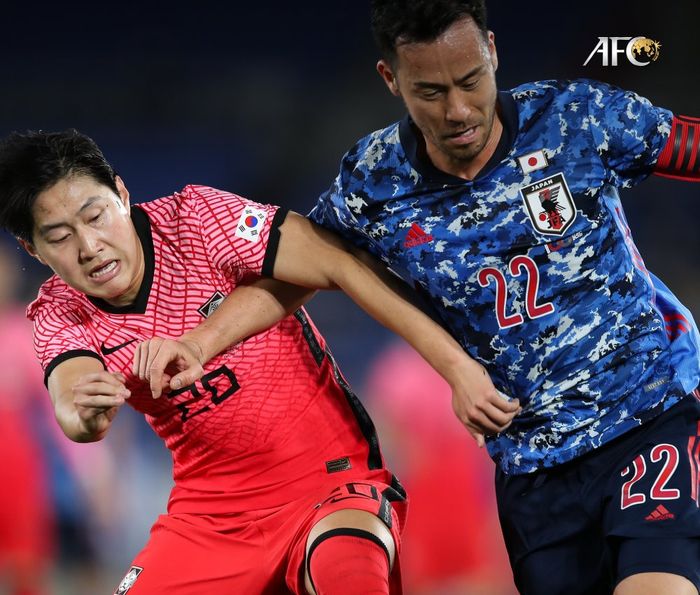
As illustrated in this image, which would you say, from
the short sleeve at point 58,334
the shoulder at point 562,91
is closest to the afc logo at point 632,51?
the shoulder at point 562,91

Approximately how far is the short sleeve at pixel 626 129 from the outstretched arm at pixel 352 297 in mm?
544

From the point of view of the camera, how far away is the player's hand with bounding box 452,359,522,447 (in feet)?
6.98

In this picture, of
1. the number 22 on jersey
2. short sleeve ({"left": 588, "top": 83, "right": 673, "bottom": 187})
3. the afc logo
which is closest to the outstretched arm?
the number 22 on jersey

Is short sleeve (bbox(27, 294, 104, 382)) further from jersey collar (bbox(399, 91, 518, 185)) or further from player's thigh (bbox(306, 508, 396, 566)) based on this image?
jersey collar (bbox(399, 91, 518, 185))

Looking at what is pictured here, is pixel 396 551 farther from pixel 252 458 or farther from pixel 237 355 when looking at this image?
pixel 237 355

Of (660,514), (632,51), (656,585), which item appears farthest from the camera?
(632,51)

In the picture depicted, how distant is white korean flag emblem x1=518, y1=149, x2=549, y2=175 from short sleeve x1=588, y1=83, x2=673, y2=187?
116mm

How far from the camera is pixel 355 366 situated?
504 cm

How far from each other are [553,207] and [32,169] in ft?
4.12

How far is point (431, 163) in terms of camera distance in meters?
2.29

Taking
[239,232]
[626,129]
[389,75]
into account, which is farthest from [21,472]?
[626,129]

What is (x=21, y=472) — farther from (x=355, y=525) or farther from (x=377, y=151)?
(x=377, y=151)

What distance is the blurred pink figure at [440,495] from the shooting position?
14.7 ft

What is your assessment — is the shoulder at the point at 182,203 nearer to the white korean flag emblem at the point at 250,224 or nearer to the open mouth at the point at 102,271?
the white korean flag emblem at the point at 250,224
